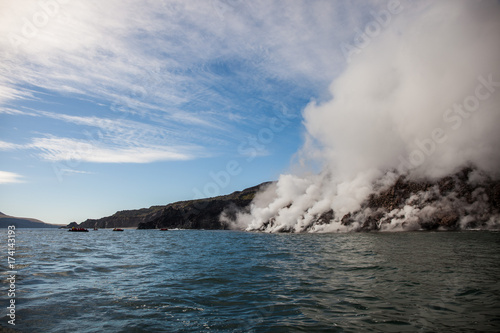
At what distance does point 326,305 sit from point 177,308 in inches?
274

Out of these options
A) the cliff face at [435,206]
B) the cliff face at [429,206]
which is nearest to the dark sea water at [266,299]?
the cliff face at [435,206]

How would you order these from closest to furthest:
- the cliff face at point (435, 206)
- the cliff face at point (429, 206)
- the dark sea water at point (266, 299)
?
1. the dark sea water at point (266, 299)
2. the cliff face at point (435, 206)
3. the cliff face at point (429, 206)

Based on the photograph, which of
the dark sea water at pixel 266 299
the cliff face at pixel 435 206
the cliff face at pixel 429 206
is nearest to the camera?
the dark sea water at pixel 266 299

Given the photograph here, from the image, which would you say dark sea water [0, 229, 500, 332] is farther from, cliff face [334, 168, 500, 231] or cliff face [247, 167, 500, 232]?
cliff face [247, 167, 500, 232]

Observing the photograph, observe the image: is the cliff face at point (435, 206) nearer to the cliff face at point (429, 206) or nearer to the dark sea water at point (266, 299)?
the cliff face at point (429, 206)

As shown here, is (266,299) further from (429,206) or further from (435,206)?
(435,206)

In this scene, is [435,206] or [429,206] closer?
[435,206]

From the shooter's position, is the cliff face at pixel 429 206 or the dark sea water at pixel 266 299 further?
the cliff face at pixel 429 206

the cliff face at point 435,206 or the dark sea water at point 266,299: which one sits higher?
the cliff face at point 435,206

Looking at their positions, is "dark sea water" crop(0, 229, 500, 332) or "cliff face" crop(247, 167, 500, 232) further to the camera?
"cliff face" crop(247, 167, 500, 232)

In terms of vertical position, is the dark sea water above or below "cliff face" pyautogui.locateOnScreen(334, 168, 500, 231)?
below

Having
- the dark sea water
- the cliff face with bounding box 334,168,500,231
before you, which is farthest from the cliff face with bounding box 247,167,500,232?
the dark sea water

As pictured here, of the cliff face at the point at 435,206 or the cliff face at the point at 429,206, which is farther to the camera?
the cliff face at the point at 429,206

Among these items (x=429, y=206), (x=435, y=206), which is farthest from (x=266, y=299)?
(x=435, y=206)
